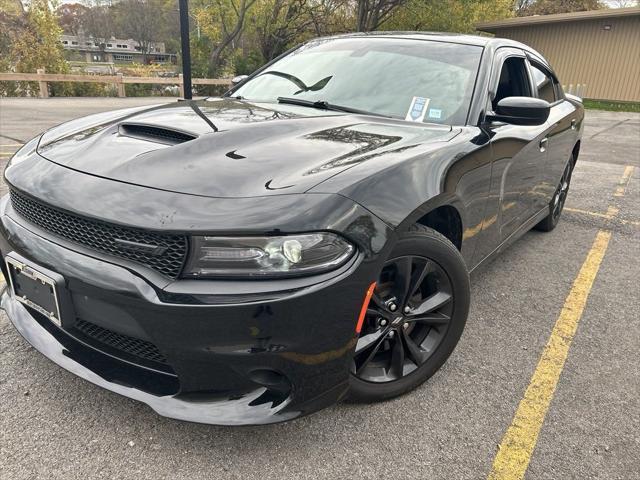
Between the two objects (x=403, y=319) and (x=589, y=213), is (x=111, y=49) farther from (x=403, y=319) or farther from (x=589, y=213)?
(x=403, y=319)

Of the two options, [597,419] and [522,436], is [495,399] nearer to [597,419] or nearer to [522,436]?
[522,436]

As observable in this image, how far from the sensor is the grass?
20781 mm

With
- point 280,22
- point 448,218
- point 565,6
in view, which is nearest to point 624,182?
point 448,218

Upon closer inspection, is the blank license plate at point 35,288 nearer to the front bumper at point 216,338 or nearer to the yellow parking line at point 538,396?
the front bumper at point 216,338

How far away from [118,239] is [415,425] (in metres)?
1.37

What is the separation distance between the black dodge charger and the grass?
849 inches

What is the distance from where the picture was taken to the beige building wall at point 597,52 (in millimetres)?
22344

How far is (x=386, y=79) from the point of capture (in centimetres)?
293

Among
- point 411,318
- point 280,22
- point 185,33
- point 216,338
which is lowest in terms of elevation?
point 411,318

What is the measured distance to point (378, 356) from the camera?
7.06ft

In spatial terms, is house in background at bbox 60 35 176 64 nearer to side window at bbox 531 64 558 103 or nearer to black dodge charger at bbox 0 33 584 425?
side window at bbox 531 64 558 103

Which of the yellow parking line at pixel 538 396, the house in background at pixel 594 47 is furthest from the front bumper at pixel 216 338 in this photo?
the house in background at pixel 594 47

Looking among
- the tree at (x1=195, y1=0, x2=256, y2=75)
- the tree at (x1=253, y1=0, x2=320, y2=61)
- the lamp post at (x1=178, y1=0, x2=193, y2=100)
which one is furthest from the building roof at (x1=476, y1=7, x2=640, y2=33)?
the lamp post at (x1=178, y1=0, x2=193, y2=100)

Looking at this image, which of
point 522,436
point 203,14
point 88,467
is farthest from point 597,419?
point 203,14
